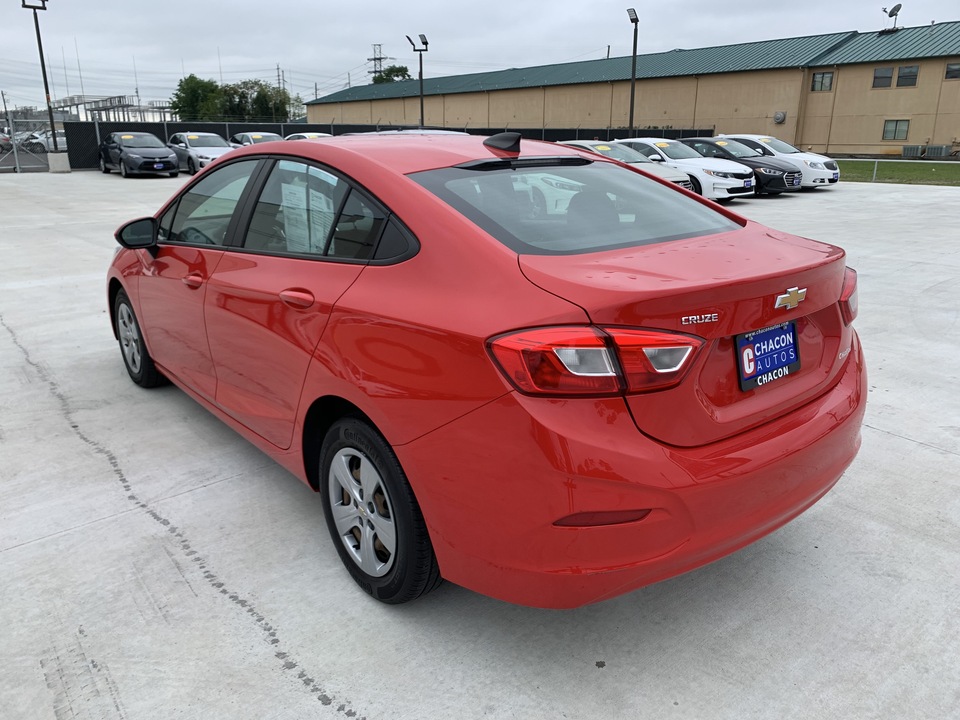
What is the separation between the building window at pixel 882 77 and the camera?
44466 mm

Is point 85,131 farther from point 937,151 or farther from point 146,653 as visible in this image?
point 937,151

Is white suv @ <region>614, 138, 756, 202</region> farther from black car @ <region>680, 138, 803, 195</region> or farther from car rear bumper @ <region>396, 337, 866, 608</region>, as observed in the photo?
car rear bumper @ <region>396, 337, 866, 608</region>

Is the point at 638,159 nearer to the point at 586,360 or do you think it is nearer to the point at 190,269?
the point at 190,269

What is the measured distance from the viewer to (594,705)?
2.19 metres

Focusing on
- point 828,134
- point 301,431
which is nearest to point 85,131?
point 301,431

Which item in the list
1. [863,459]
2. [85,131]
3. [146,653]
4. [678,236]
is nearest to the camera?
[146,653]

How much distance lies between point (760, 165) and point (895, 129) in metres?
33.6

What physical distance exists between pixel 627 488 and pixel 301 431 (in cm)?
139

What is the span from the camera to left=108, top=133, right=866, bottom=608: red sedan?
1.95m

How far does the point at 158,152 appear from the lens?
79.6 feet

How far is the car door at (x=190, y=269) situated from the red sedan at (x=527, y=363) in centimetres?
29

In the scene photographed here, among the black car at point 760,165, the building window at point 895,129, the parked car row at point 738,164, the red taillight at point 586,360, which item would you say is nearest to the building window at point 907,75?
the building window at point 895,129

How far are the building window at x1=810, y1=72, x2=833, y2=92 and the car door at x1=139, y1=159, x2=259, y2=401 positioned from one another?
168ft

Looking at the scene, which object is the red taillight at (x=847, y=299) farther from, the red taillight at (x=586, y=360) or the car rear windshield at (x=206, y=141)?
the car rear windshield at (x=206, y=141)
